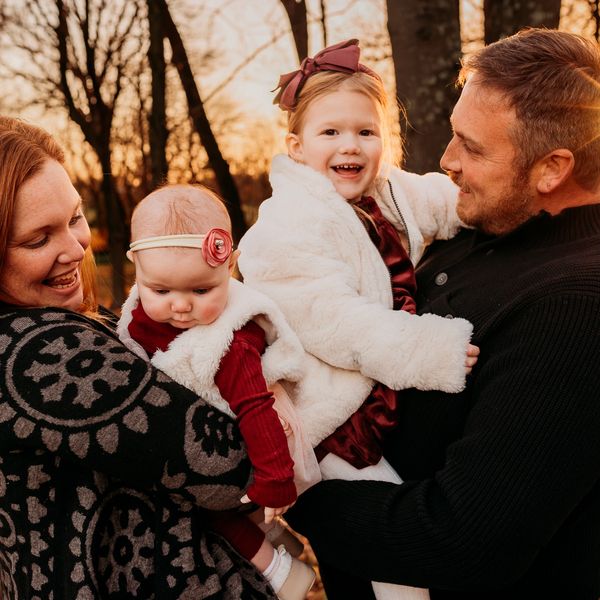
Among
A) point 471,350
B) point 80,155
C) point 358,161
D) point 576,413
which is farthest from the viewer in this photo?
point 80,155

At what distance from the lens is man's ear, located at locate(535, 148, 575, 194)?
216cm

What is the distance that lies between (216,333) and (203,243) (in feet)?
0.83

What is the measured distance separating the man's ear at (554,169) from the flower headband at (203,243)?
1.05m

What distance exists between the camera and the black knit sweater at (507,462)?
5.56ft

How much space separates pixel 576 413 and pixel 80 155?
33.7ft

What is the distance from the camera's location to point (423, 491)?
186cm

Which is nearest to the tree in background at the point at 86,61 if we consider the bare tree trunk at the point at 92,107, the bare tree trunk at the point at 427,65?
the bare tree trunk at the point at 92,107

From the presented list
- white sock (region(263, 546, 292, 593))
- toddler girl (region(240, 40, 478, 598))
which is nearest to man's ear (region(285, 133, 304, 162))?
toddler girl (region(240, 40, 478, 598))

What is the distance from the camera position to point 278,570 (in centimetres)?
210

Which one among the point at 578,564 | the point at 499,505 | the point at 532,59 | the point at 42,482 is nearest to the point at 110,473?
the point at 42,482

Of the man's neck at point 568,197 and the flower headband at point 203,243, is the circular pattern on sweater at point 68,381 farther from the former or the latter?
the man's neck at point 568,197

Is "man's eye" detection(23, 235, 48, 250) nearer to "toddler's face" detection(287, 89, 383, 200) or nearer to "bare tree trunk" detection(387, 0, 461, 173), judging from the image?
"toddler's face" detection(287, 89, 383, 200)

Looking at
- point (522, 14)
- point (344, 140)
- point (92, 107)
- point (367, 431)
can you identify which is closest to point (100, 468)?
point (367, 431)

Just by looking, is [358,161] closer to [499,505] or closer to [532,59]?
[532,59]
